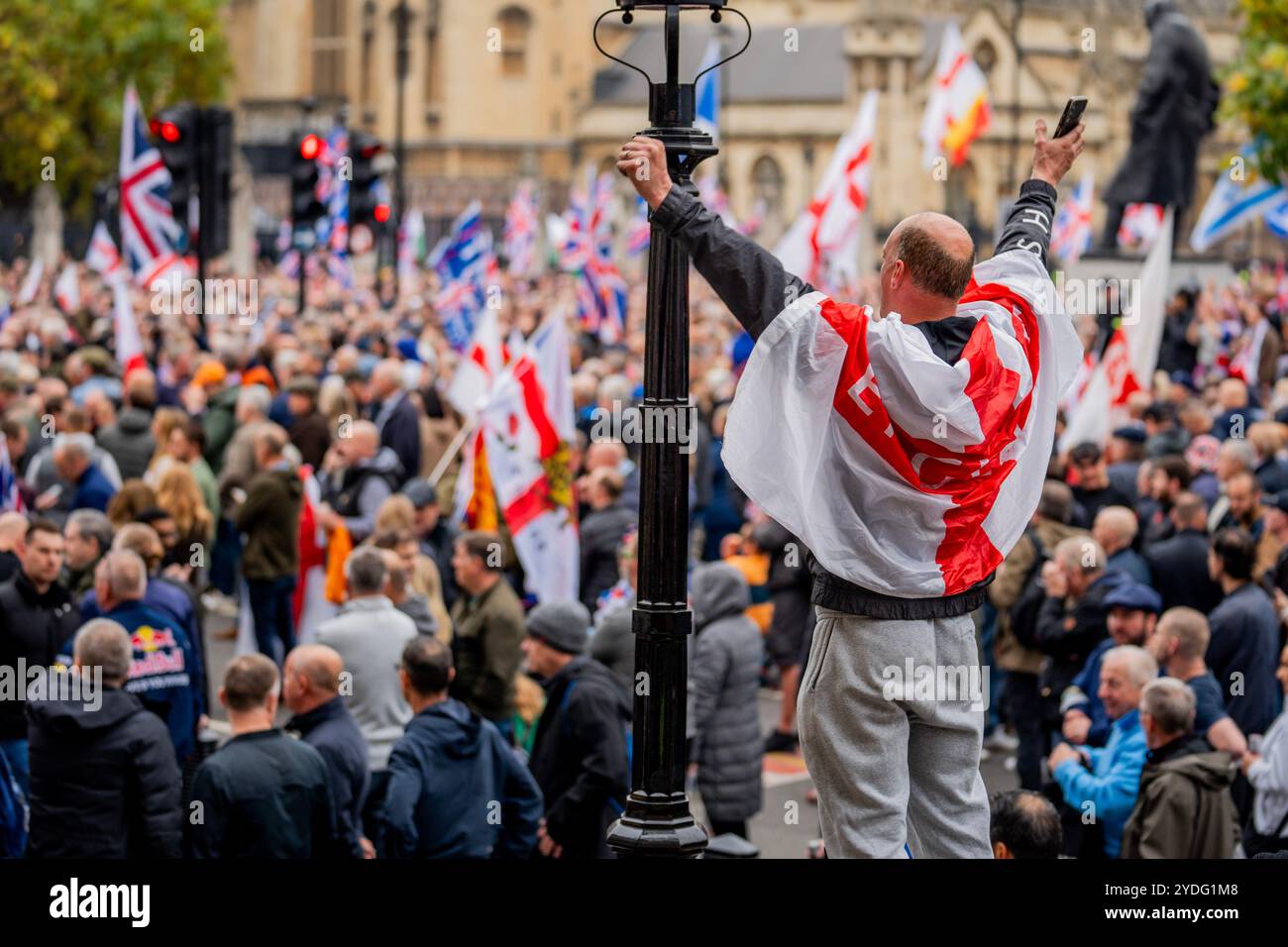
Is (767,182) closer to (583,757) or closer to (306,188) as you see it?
(306,188)

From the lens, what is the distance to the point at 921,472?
4.36 m

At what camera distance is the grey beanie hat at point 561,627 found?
763 cm

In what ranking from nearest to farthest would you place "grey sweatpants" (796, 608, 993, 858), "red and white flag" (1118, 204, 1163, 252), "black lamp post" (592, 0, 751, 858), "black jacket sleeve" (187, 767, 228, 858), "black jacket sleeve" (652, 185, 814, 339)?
"black jacket sleeve" (652, 185, 814, 339) < "grey sweatpants" (796, 608, 993, 858) < "black lamp post" (592, 0, 751, 858) < "black jacket sleeve" (187, 767, 228, 858) < "red and white flag" (1118, 204, 1163, 252)

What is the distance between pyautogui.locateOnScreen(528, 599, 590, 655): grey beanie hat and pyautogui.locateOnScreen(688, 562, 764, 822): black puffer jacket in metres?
1.16

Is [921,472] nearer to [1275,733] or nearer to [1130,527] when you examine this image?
[1275,733]

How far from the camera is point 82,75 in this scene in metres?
51.1

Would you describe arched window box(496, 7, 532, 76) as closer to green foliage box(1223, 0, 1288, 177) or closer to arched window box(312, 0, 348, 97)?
arched window box(312, 0, 348, 97)

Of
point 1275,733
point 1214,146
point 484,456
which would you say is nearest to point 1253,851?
point 1275,733

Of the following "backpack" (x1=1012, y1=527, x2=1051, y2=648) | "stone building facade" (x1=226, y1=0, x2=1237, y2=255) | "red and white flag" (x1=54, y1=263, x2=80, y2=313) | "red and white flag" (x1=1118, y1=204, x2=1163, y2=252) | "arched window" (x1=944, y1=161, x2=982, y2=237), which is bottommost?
"backpack" (x1=1012, y1=527, x2=1051, y2=648)

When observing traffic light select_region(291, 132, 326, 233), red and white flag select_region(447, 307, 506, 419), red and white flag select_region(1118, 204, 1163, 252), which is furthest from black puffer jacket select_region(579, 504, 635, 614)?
red and white flag select_region(1118, 204, 1163, 252)

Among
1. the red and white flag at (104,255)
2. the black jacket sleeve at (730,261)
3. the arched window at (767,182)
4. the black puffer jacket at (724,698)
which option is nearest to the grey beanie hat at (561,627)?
the black puffer jacket at (724,698)

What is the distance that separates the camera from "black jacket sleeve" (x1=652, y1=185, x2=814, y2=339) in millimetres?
4203

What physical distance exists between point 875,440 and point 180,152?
51.2ft
